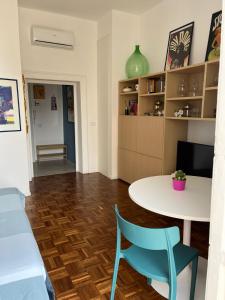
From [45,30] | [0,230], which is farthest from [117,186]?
[45,30]

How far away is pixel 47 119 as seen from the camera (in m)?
6.74

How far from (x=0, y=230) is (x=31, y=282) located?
0.50 m

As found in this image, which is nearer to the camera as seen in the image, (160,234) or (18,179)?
(160,234)

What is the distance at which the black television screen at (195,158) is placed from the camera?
286 cm

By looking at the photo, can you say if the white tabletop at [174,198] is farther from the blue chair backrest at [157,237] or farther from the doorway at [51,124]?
the doorway at [51,124]

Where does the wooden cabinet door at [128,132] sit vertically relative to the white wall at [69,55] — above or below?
below

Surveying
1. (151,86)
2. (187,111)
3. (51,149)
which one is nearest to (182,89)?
(187,111)

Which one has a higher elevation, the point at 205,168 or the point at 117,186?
the point at 205,168

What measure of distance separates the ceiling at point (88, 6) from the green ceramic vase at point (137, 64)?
0.70m

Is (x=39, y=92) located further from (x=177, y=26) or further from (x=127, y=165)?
(x=177, y=26)

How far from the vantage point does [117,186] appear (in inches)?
168

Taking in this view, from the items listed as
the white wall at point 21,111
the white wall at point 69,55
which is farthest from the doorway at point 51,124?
the white wall at point 21,111

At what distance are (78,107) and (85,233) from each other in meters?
3.07

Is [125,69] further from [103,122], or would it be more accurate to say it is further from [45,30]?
[45,30]
